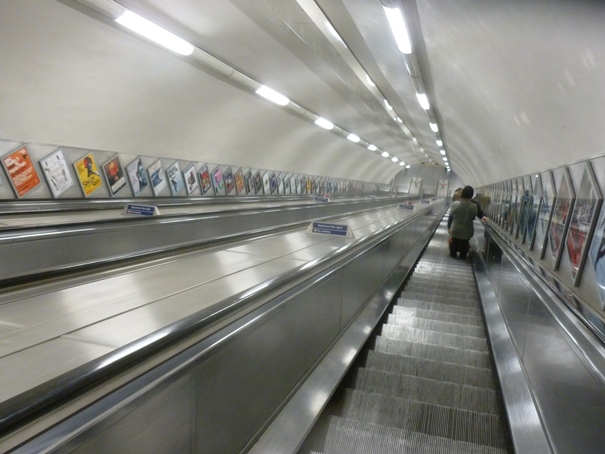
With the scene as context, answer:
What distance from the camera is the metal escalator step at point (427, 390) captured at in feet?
10.8

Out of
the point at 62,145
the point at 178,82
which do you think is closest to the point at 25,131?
the point at 62,145

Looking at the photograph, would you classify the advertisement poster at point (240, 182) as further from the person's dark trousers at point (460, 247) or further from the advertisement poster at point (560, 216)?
the advertisement poster at point (560, 216)

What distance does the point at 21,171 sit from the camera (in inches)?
289

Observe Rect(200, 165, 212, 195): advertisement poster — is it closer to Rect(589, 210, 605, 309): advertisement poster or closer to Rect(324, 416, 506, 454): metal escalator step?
Rect(589, 210, 605, 309): advertisement poster

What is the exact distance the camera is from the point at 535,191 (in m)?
6.58

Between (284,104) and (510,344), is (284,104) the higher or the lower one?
the higher one

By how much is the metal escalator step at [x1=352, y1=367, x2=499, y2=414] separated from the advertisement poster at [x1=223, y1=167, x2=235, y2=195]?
36.8 feet

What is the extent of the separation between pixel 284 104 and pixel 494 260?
717 cm

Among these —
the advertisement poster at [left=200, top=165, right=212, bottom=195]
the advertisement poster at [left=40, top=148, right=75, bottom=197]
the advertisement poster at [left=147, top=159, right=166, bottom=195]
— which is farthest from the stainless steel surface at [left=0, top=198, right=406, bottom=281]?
the advertisement poster at [left=200, top=165, right=212, bottom=195]

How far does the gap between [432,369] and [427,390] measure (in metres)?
0.45

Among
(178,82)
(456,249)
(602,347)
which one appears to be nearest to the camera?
(602,347)

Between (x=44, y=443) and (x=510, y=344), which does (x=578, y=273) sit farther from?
(x=44, y=443)

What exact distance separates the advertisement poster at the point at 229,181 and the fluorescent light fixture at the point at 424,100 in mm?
6402

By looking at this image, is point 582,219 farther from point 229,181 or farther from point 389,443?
point 229,181
